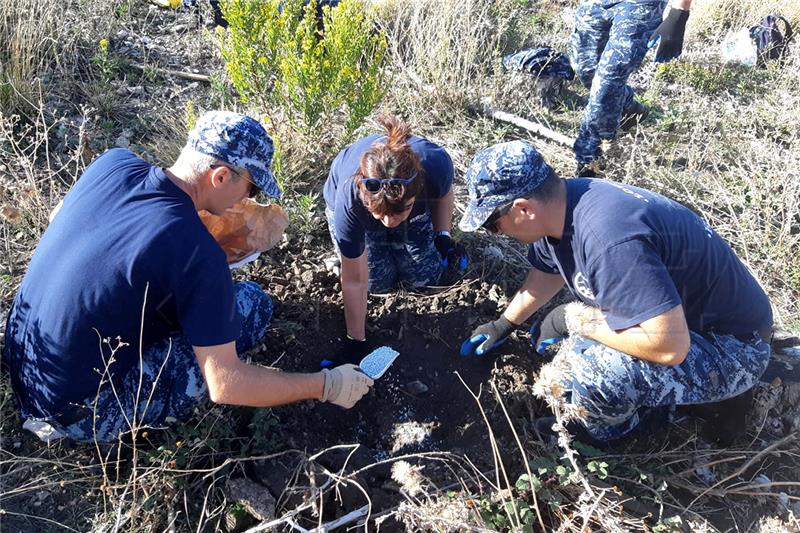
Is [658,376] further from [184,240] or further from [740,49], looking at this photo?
[740,49]

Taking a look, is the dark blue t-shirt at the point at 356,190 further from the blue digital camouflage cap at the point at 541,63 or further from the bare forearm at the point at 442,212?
the blue digital camouflage cap at the point at 541,63

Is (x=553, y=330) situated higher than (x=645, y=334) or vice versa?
(x=645, y=334)

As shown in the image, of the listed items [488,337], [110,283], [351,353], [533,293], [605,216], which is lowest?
[351,353]

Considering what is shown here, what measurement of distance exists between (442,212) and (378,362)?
950 millimetres

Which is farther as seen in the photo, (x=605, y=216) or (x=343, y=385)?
(x=343, y=385)

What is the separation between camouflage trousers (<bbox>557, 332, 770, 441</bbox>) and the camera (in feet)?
7.43

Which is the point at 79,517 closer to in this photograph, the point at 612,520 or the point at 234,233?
the point at 234,233

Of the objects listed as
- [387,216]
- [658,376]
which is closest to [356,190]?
[387,216]

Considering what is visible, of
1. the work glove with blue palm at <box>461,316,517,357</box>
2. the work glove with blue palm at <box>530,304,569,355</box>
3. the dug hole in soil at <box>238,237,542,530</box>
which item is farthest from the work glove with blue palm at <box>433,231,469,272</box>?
the work glove with blue palm at <box>530,304,569,355</box>

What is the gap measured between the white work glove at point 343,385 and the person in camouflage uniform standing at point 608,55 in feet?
7.39

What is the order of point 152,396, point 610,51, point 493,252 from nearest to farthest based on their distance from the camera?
point 152,396, point 493,252, point 610,51

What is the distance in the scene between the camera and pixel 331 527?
2.02 m

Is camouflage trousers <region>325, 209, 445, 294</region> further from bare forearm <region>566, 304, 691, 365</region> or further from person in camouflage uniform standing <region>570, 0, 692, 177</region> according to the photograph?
person in camouflage uniform standing <region>570, 0, 692, 177</region>

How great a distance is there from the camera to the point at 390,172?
2.38m
